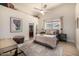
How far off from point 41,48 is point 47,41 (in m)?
0.20

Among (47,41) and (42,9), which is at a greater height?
(42,9)

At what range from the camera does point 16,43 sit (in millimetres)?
1817

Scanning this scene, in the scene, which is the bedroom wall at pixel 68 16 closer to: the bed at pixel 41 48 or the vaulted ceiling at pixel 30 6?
the vaulted ceiling at pixel 30 6

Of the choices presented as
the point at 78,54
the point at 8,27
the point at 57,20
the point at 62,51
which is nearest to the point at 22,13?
the point at 8,27

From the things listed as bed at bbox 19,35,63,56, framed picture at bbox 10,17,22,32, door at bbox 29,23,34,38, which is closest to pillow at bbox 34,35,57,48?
bed at bbox 19,35,63,56

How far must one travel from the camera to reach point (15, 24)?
1872 millimetres

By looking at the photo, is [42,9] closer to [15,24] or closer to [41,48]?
[15,24]

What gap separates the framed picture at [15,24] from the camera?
1820 mm

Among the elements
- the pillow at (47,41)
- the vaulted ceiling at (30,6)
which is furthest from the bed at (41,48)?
the vaulted ceiling at (30,6)

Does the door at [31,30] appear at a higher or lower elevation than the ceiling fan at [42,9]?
lower

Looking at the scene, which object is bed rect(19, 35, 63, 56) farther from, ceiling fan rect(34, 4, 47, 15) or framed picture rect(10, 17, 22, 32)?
ceiling fan rect(34, 4, 47, 15)

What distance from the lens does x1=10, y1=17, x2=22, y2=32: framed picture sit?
182cm

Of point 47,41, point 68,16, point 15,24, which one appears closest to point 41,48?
point 47,41

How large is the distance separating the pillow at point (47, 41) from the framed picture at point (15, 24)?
45 centimetres
